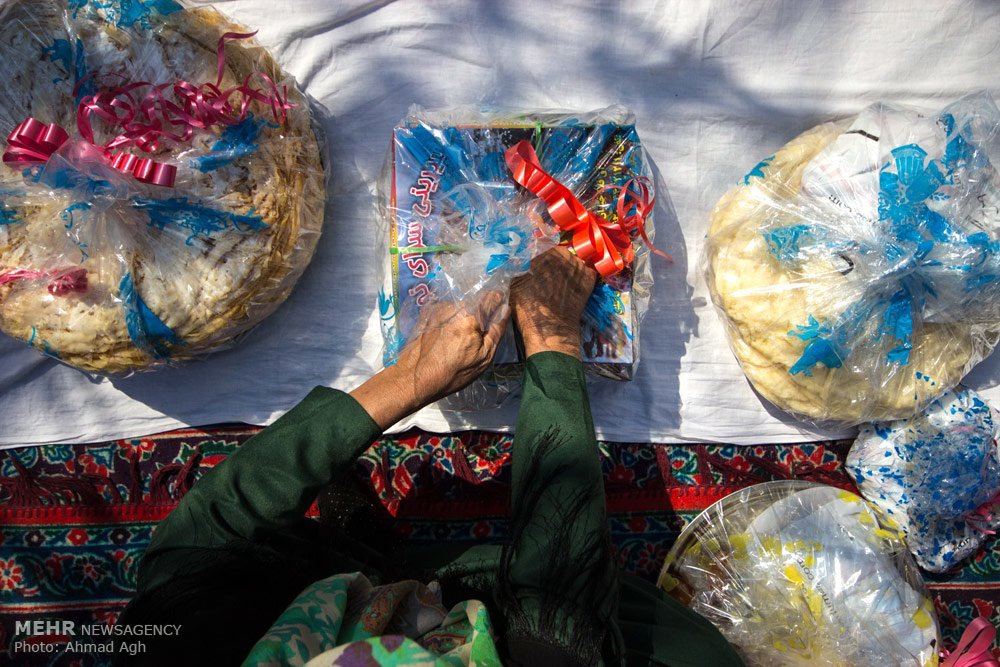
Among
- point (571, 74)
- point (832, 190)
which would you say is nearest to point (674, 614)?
point (832, 190)

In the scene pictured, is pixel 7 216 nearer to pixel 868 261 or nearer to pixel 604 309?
pixel 604 309

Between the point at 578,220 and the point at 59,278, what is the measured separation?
2.56 ft

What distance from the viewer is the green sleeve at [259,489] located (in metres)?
0.77

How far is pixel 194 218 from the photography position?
97 cm

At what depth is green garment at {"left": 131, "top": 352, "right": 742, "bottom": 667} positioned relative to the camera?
75 centimetres

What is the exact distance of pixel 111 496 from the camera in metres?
1.23

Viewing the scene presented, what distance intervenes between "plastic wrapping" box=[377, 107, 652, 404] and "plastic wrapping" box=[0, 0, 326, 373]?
0.20m

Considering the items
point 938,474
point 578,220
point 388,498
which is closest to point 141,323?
point 388,498

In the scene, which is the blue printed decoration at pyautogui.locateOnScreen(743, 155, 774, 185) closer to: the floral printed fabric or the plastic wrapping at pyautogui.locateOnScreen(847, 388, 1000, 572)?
the plastic wrapping at pyautogui.locateOnScreen(847, 388, 1000, 572)

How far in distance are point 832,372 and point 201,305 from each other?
1038 mm

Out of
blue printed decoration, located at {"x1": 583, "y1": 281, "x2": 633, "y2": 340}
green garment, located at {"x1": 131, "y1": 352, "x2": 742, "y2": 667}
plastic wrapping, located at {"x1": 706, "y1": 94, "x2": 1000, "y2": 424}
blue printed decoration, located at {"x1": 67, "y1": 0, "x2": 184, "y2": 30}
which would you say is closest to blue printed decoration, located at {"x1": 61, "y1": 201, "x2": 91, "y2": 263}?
blue printed decoration, located at {"x1": 67, "y1": 0, "x2": 184, "y2": 30}

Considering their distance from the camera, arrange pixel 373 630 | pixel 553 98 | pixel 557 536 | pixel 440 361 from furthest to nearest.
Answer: pixel 553 98, pixel 440 361, pixel 557 536, pixel 373 630

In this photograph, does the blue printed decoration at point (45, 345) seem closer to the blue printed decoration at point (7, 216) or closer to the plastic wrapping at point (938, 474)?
the blue printed decoration at point (7, 216)

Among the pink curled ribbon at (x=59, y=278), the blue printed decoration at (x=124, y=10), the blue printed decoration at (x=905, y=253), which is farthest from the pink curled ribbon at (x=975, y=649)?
the blue printed decoration at (x=124, y=10)
